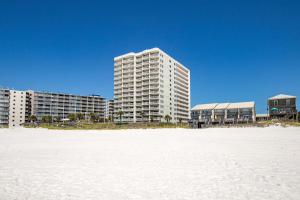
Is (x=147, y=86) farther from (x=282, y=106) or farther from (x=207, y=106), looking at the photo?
(x=282, y=106)

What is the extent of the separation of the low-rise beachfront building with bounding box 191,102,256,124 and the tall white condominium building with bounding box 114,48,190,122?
43.8 feet

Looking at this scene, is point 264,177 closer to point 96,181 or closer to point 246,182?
point 246,182

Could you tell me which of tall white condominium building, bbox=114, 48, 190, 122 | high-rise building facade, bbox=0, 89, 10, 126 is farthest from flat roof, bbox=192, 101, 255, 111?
high-rise building facade, bbox=0, 89, 10, 126

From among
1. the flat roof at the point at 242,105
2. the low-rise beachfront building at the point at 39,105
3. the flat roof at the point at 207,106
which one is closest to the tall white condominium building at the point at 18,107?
the low-rise beachfront building at the point at 39,105

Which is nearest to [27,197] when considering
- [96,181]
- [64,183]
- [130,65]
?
[64,183]

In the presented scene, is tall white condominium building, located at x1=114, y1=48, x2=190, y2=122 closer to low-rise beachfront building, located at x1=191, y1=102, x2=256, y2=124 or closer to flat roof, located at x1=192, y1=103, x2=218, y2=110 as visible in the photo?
flat roof, located at x1=192, y1=103, x2=218, y2=110

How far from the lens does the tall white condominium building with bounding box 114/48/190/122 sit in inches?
4914

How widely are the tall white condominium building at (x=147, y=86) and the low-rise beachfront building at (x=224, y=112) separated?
13354 millimetres

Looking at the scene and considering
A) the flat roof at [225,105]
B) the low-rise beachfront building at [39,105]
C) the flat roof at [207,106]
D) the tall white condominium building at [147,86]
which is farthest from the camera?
the low-rise beachfront building at [39,105]

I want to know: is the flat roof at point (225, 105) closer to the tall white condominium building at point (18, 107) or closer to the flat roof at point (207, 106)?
the flat roof at point (207, 106)

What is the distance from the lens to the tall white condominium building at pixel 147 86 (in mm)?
124812

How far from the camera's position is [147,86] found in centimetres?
12744

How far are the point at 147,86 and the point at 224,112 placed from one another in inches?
1570

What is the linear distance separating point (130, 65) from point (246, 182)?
5110 inches
